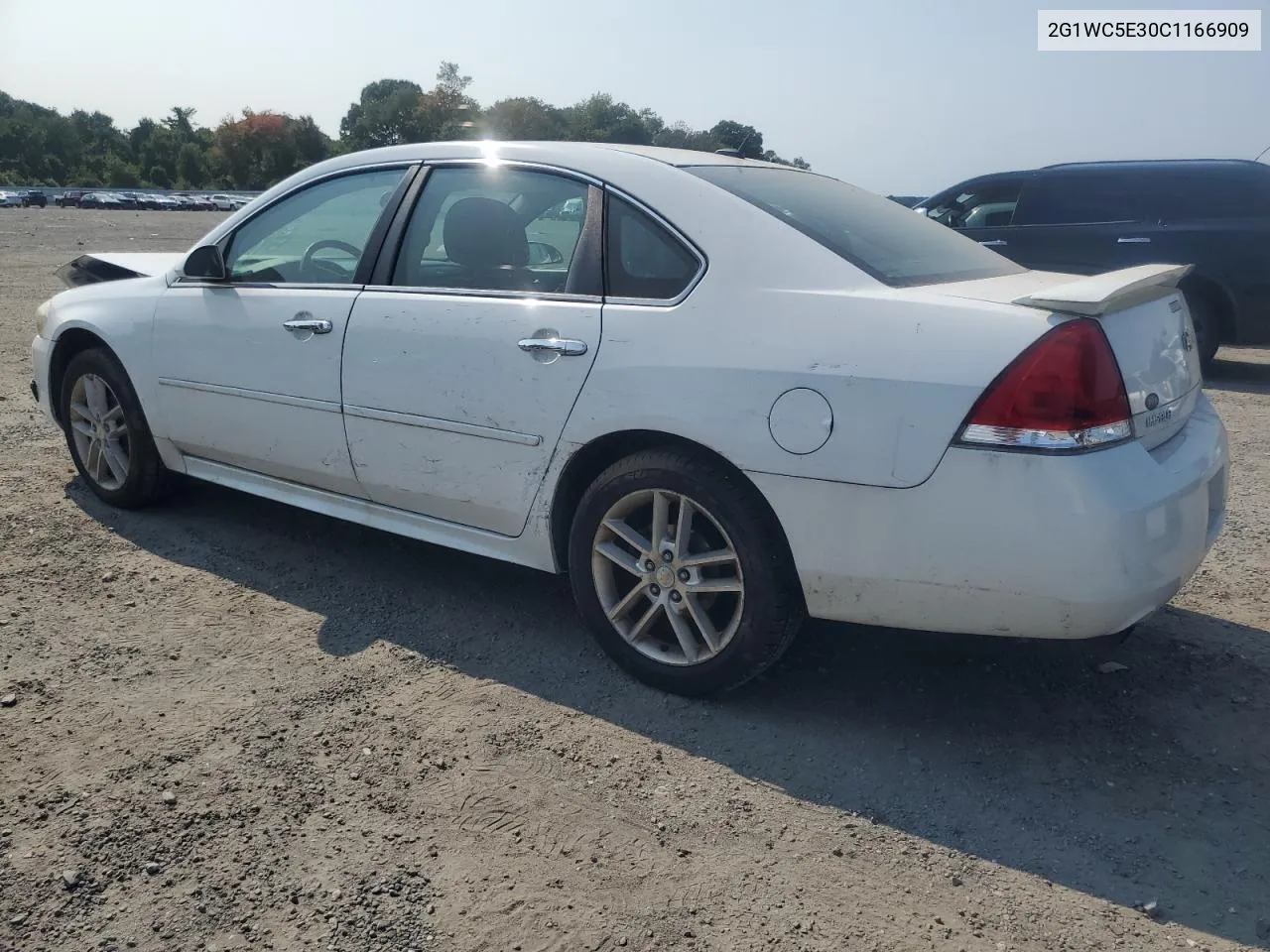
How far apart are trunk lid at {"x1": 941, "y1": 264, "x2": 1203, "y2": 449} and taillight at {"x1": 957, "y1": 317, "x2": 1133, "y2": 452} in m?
0.11

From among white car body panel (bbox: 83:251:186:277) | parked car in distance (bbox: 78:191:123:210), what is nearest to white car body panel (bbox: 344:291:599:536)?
white car body panel (bbox: 83:251:186:277)

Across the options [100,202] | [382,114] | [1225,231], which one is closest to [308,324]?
[1225,231]

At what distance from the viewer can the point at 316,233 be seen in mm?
4102

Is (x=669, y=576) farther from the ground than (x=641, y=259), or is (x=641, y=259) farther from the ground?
(x=641, y=259)

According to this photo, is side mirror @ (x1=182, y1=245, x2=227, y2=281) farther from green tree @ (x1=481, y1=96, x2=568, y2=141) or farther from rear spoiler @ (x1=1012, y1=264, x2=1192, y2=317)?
green tree @ (x1=481, y1=96, x2=568, y2=141)

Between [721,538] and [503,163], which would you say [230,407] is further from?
[721,538]

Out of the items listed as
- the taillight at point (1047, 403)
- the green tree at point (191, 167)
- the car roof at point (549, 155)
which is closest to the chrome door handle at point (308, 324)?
the car roof at point (549, 155)

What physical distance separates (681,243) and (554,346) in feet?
1.60

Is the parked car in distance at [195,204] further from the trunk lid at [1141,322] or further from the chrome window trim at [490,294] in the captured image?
the trunk lid at [1141,322]

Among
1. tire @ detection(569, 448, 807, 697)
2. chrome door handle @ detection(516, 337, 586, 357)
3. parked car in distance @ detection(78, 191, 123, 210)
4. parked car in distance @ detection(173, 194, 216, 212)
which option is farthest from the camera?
parked car in distance @ detection(173, 194, 216, 212)

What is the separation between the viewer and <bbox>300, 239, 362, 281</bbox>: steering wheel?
3.85 metres

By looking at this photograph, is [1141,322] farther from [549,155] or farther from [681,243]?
[549,155]

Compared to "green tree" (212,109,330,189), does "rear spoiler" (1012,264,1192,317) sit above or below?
below

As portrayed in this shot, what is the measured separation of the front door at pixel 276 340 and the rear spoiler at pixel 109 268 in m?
0.72
